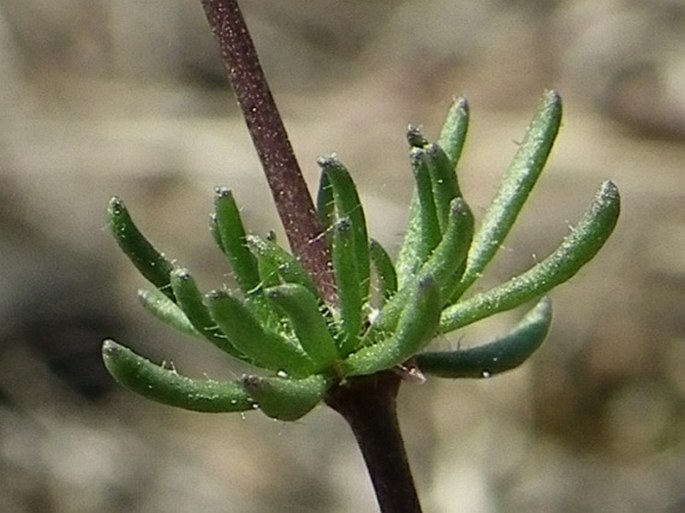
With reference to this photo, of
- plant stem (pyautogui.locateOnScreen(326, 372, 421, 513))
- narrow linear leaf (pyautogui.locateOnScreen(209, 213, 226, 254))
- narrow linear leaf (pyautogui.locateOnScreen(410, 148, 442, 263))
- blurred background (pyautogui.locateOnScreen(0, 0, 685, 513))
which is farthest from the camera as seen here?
blurred background (pyautogui.locateOnScreen(0, 0, 685, 513))

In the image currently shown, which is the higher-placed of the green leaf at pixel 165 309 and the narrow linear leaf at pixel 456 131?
the narrow linear leaf at pixel 456 131

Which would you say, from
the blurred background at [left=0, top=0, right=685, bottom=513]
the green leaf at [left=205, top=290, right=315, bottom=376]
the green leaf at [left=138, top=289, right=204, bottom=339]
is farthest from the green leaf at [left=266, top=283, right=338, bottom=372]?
the blurred background at [left=0, top=0, right=685, bottom=513]

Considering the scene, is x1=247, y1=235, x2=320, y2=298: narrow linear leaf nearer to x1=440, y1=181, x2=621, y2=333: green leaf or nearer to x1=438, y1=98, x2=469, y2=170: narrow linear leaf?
x1=440, y1=181, x2=621, y2=333: green leaf

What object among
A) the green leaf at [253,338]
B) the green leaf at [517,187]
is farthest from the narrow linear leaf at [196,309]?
the green leaf at [517,187]

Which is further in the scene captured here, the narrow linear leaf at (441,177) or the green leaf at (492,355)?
the green leaf at (492,355)

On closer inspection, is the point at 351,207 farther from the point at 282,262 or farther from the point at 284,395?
the point at 284,395

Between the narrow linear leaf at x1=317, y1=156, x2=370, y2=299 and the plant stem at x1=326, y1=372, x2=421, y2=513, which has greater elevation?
the narrow linear leaf at x1=317, y1=156, x2=370, y2=299

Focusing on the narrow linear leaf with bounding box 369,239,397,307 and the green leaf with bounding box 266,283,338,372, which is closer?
the green leaf with bounding box 266,283,338,372

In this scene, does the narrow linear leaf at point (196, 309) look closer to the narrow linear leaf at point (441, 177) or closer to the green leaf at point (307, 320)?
the green leaf at point (307, 320)
